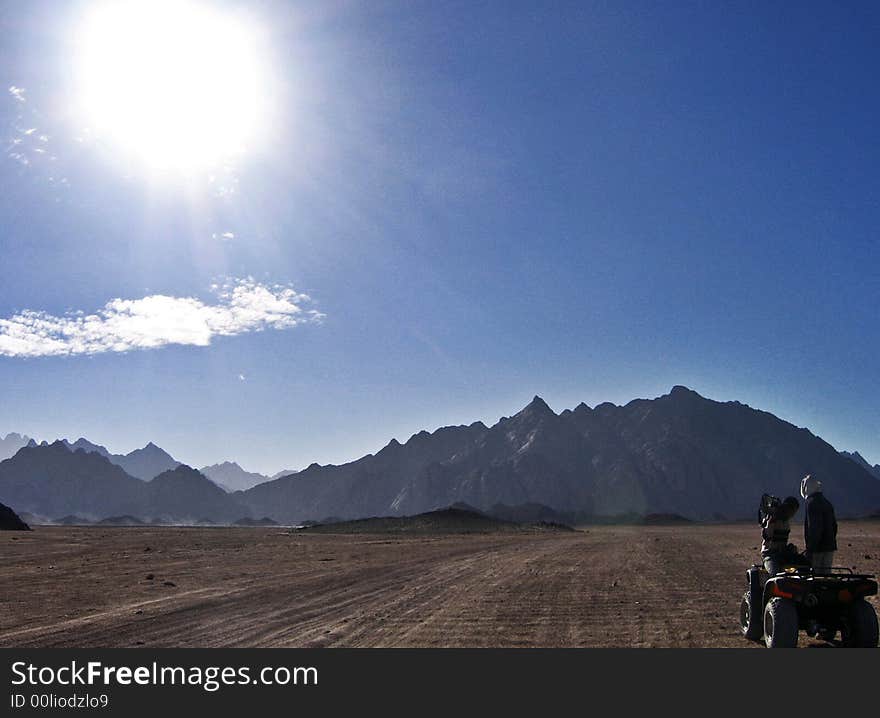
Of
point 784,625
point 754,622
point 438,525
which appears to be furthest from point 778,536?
point 438,525

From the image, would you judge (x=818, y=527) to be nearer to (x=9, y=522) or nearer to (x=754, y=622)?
(x=754, y=622)

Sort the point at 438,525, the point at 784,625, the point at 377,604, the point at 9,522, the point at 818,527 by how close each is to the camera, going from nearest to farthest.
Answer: the point at 784,625
the point at 818,527
the point at 377,604
the point at 9,522
the point at 438,525

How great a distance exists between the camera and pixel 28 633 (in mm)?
13617

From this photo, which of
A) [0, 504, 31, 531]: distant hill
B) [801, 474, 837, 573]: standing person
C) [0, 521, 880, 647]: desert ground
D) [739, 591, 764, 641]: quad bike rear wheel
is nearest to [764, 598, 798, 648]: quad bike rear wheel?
[801, 474, 837, 573]: standing person

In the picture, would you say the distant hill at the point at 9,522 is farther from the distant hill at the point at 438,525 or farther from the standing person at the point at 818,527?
the standing person at the point at 818,527

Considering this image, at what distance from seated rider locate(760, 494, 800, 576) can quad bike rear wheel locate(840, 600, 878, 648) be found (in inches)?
42.1

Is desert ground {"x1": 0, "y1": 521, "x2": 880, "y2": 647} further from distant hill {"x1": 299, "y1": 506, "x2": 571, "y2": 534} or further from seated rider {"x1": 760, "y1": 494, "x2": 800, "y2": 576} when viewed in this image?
distant hill {"x1": 299, "y1": 506, "x2": 571, "y2": 534}

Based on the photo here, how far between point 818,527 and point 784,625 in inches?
65.8

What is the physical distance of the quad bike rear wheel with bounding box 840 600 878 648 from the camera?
1091 centimetres

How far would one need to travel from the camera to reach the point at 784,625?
10.7m
